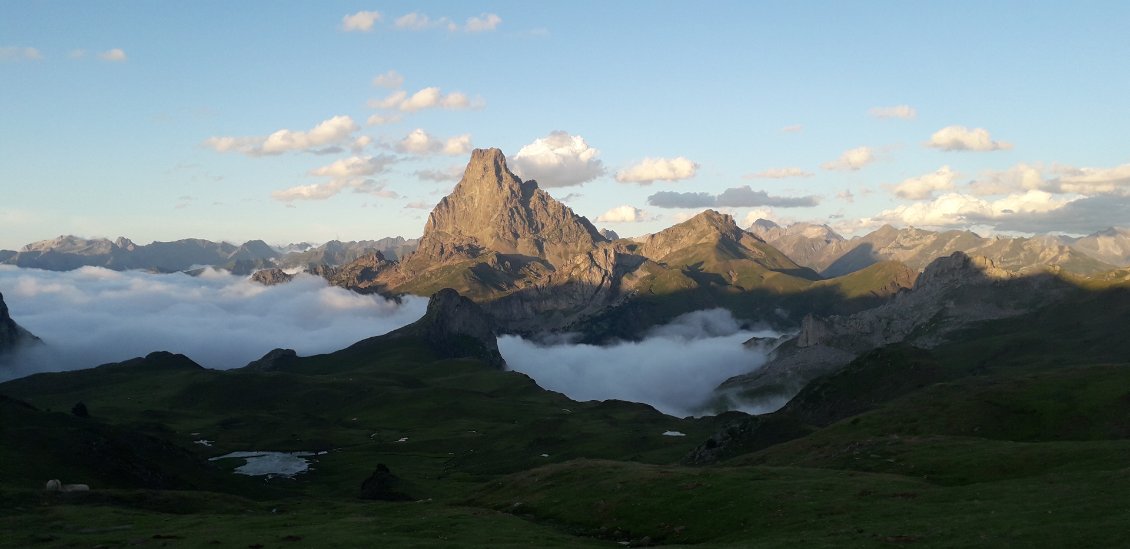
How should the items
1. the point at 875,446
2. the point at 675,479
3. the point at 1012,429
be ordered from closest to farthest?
the point at 675,479 → the point at 875,446 → the point at 1012,429

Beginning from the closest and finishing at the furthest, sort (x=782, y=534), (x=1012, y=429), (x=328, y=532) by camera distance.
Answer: (x=782, y=534) → (x=328, y=532) → (x=1012, y=429)

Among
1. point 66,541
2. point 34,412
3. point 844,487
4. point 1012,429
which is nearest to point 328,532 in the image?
point 66,541

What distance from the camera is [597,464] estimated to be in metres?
102

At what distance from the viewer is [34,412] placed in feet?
496

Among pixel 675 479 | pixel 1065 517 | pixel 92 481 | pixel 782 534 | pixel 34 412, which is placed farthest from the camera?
pixel 34 412

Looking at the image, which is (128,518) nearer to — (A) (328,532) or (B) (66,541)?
(B) (66,541)

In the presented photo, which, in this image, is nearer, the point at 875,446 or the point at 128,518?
the point at 128,518

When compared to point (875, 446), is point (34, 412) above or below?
above

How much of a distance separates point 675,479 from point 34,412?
124312 millimetres

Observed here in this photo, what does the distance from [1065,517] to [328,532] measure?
52550mm

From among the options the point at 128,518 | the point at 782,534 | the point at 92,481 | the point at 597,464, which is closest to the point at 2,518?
the point at 128,518

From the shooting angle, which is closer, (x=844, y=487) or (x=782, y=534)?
(x=782, y=534)

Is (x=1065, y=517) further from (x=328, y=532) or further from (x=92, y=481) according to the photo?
(x=92, y=481)

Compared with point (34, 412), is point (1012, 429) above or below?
below
